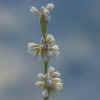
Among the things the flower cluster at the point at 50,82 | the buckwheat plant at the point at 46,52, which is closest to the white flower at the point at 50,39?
the buckwheat plant at the point at 46,52

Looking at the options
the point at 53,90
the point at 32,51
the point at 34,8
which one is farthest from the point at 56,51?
the point at 34,8

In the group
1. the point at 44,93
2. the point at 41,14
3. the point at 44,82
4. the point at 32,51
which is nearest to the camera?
the point at 44,93

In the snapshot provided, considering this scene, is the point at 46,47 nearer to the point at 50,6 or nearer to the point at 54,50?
the point at 54,50

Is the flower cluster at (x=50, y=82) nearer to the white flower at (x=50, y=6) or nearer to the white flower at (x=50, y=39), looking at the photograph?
the white flower at (x=50, y=39)

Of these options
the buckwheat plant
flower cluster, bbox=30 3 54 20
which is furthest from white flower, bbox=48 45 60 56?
flower cluster, bbox=30 3 54 20

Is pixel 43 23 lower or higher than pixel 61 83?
higher

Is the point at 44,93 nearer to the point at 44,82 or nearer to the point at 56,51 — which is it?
the point at 44,82

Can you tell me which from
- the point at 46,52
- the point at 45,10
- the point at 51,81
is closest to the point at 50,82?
the point at 51,81

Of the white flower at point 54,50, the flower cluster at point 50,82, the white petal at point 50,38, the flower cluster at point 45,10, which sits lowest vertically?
the flower cluster at point 50,82

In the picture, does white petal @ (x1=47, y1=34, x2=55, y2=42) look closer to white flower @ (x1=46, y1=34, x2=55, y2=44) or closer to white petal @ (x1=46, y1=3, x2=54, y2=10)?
white flower @ (x1=46, y1=34, x2=55, y2=44)
